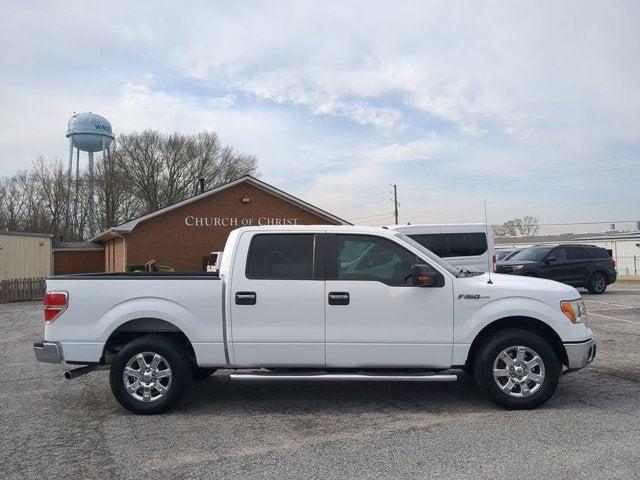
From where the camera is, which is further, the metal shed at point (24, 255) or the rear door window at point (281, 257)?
the metal shed at point (24, 255)

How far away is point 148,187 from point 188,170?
3660 mm

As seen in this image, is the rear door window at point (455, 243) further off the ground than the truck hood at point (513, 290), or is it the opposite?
the rear door window at point (455, 243)

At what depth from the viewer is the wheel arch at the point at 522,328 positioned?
5879 millimetres

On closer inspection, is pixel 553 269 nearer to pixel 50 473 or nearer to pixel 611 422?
pixel 611 422

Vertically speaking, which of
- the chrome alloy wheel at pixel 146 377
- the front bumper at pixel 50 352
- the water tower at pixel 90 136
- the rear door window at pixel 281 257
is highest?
the water tower at pixel 90 136

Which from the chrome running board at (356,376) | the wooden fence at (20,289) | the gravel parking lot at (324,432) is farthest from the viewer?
the wooden fence at (20,289)

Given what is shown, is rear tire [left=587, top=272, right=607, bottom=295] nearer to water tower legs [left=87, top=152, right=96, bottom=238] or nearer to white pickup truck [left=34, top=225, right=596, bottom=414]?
white pickup truck [left=34, top=225, right=596, bottom=414]

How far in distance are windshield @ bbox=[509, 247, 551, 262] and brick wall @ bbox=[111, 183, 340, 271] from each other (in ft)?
38.5

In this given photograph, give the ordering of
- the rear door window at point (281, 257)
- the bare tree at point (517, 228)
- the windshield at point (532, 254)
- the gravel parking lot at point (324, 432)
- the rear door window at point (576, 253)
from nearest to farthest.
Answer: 1. the gravel parking lot at point (324, 432)
2. the rear door window at point (281, 257)
3. the windshield at point (532, 254)
4. the rear door window at point (576, 253)
5. the bare tree at point (517, 228)

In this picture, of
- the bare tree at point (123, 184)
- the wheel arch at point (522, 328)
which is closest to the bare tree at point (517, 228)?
the bare tree at point (123, 184)

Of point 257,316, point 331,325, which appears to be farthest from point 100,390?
point 331,325

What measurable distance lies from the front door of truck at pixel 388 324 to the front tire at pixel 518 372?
1.32ft

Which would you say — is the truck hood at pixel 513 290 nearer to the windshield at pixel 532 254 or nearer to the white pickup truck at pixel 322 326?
the white pickup truck at pixel 322 326

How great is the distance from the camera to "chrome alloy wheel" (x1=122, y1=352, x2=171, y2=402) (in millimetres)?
5789
